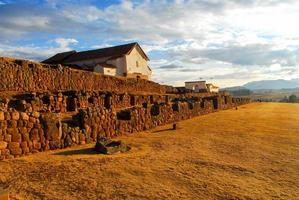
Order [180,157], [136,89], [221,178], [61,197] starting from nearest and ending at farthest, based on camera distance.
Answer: [61,197]
[221,178]
[180,157]
[136,89]

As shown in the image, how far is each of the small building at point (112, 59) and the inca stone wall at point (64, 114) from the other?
1846 cm

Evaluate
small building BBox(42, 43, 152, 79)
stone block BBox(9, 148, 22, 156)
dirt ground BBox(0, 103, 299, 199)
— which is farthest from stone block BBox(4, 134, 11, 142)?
small building BBox(42, 43, 152, 79)

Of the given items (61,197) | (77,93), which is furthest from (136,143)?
(77,93)

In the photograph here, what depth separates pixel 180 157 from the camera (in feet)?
44.7

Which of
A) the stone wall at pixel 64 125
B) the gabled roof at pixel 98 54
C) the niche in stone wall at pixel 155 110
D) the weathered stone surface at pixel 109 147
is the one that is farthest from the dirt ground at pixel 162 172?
the gabled roof at pixel 98 54

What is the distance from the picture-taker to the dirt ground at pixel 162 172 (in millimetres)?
9633

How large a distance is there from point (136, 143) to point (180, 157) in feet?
10.3

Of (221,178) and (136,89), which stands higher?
(136,89)

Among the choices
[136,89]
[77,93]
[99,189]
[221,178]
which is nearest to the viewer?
[99,189]

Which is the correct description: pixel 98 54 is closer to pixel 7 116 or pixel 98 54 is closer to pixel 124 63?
pixel 124 63

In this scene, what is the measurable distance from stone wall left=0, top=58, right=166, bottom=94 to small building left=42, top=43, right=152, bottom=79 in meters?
15.0

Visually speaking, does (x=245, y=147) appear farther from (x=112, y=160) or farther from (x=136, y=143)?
(x=112, y=160)

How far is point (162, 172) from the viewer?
1151cm

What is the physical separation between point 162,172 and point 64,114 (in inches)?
451
